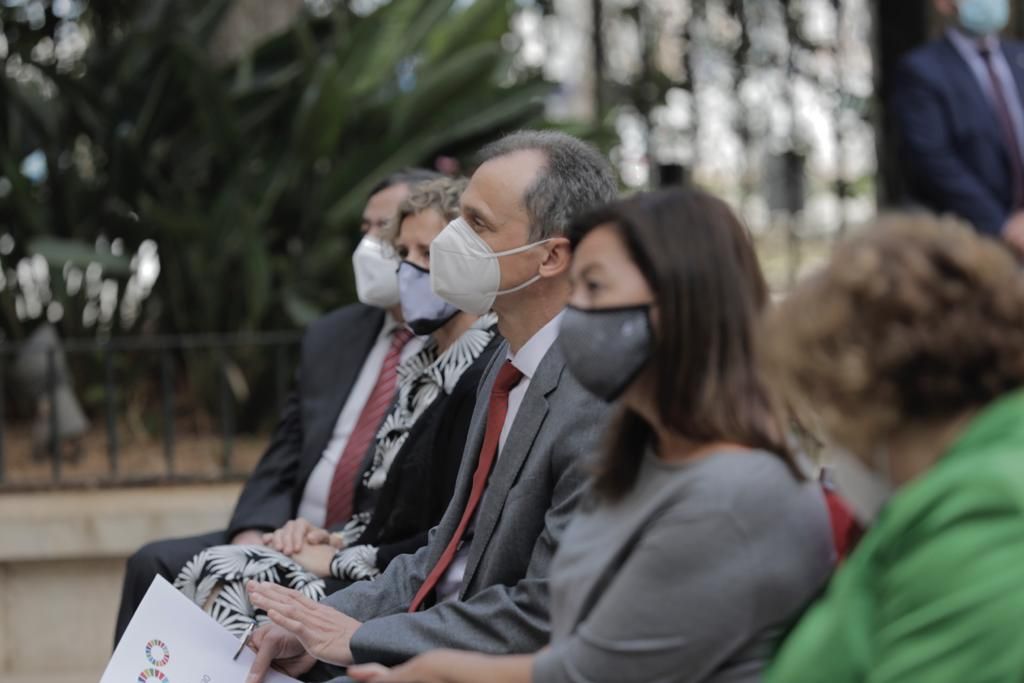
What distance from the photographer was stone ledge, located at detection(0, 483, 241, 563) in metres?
4.86

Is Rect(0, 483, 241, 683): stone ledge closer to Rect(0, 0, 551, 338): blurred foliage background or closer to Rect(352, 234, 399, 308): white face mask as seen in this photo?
Rect(0, 0, 551, 338): blurred foliage background

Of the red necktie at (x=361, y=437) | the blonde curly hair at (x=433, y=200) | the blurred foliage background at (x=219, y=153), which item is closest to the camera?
the blonde curly hair at (x=433, y=200)

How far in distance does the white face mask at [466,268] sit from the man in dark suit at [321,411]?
77 cm

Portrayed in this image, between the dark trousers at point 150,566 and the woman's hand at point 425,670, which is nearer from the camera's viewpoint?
the woman's hand at point 425,670

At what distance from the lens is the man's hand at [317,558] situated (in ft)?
11.3

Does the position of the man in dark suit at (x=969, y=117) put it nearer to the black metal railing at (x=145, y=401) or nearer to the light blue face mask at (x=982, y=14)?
the light blue face mask at (x=982, y=14)

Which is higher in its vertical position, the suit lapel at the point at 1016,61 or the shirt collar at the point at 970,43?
the shirt collar at the point at 970,43

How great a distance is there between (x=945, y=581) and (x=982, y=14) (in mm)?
4227

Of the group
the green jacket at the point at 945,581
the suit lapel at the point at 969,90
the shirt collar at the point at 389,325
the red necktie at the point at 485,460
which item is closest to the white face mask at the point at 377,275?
the shirt collar at the point at 389,325

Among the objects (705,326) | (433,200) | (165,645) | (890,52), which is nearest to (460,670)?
(705,326)

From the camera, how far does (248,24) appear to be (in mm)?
6852

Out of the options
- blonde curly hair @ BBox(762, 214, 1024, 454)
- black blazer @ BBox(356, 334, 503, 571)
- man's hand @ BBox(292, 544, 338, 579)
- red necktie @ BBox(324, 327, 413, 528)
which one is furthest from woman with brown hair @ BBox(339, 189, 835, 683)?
red necktie @ BBox(324, 327, 413, 528)

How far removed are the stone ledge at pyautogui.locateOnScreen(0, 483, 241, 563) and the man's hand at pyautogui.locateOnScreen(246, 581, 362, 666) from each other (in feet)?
6.95

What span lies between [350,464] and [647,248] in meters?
1.92
